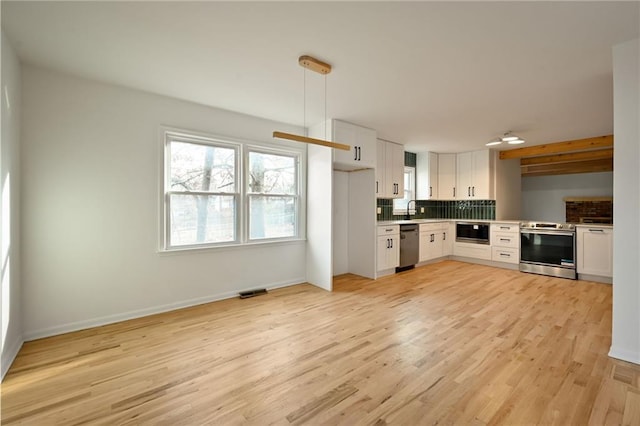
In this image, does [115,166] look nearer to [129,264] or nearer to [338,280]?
[129,264]

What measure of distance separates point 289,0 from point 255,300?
3403 mm

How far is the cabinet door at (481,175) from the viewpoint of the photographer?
6.21 metres

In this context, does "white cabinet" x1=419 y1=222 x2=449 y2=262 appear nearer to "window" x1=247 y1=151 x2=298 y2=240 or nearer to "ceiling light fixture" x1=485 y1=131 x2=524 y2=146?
"ceiling light fixture" x1=485 y1=131 x2=524 y2=146

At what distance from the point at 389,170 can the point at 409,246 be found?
1623 mm

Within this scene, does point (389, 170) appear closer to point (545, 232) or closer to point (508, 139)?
point (508, 139)

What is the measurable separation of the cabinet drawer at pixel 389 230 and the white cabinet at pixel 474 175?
2.43m

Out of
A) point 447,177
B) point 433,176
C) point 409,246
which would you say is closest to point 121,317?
point 409,246

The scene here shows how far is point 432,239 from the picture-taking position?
618 cm

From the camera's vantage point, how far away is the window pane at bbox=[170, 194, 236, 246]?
11.6 ft

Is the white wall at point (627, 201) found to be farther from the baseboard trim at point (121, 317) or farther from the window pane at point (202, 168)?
the window pane at point (202, 168)

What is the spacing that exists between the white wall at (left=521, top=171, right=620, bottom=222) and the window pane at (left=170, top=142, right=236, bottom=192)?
8.69 m

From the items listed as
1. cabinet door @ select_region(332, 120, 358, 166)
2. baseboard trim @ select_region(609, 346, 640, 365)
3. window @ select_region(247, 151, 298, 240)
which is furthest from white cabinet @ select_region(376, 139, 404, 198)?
baseboard trim @ select_region(609, 346, 640, 365)

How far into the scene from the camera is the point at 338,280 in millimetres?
4879

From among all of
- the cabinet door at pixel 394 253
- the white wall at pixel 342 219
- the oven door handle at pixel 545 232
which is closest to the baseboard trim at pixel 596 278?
the oven door handle at pixel 545 232
